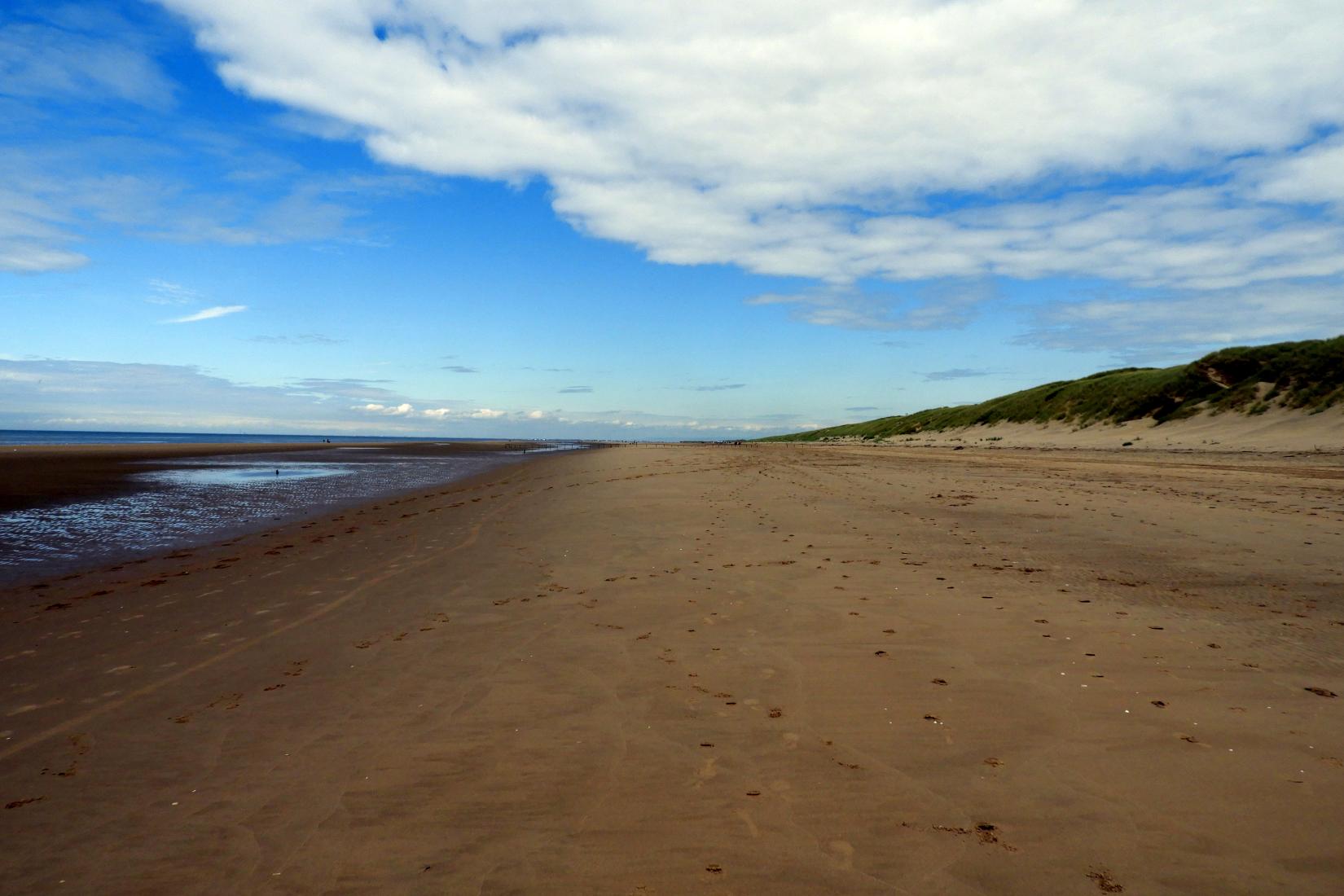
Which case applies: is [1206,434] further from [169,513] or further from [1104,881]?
[169,513]

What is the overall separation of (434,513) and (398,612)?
385 inches

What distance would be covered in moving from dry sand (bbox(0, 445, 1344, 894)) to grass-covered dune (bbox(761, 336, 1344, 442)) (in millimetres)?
46584

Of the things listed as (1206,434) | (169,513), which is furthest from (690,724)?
(1206,434)

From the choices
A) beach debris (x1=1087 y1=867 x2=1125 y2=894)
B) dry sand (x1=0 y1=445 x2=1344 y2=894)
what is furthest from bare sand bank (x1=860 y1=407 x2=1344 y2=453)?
beach debris (x1=1087 y1=867 x2=1125 y2=894)

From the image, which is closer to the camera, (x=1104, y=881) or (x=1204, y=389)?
(x=1104, y=881)

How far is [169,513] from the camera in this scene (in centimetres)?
1825

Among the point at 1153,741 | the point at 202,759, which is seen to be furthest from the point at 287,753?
the point at 1153,741

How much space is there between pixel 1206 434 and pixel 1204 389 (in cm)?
1086

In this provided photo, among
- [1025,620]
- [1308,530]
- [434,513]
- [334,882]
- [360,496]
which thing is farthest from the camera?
[360,496]

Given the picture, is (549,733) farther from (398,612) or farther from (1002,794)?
(398,612)

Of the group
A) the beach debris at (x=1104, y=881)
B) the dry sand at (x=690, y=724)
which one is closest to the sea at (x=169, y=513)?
the dry sand at (x=690, y=724)

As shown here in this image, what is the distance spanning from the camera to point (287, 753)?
471 centimetres

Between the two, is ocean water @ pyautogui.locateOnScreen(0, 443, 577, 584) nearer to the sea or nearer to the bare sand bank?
the sea

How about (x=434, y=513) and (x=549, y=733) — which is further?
(x=434, y=513)
